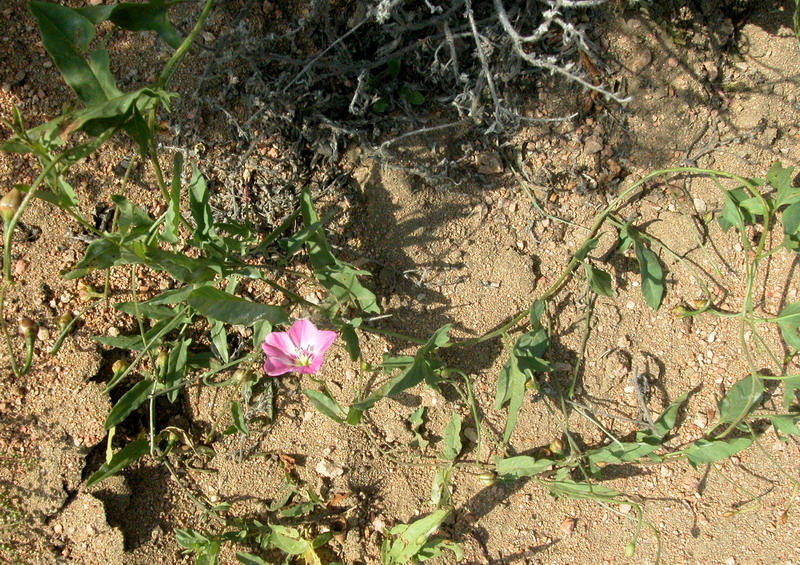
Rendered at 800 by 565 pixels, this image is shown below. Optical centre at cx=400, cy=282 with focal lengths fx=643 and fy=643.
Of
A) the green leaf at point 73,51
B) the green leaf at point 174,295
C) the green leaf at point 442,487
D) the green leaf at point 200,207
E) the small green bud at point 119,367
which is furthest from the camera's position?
the green leaf at point 442,487

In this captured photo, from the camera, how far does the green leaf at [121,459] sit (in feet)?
6.19

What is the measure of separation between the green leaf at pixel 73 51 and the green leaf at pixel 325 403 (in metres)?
0.99

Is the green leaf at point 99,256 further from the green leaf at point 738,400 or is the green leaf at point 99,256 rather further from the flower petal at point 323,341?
the green leaf at point 738,400

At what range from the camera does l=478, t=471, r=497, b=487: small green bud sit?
2.02 meters

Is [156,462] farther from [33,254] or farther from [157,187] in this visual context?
[157,187]

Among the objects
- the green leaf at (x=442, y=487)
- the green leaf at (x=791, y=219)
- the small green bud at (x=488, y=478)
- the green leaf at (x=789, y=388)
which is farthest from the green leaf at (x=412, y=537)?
the green leaf at (x=791, y=219)

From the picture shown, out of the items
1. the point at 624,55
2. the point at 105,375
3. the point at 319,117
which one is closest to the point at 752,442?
the point at 624,55

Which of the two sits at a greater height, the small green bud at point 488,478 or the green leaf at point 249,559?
the small green bud at point 488,478

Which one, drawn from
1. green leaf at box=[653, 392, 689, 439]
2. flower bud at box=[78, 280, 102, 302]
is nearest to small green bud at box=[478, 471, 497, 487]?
green leaf at box=[653, 392, 689, 439]

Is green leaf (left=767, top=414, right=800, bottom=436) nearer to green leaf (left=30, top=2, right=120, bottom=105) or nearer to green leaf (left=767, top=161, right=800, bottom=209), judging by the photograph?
green leaf (left=767, top=161, right=800, bottom=209)

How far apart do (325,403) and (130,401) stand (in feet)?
1.86

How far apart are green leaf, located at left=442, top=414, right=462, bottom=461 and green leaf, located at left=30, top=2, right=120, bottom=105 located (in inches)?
52.5

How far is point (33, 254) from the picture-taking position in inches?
78.8

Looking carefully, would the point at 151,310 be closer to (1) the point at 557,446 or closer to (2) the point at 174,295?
(2) the point at 174,295
